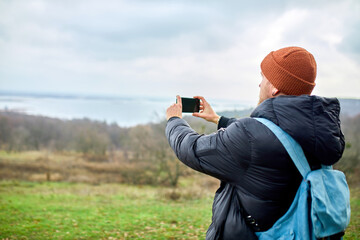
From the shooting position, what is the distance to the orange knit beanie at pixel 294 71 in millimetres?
1591

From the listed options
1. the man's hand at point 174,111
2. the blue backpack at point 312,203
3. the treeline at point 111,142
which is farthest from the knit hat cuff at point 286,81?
the treeline at point 111,142

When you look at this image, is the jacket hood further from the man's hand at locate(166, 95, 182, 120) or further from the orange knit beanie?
the man's hand at locate(166, 95, 182, 120)

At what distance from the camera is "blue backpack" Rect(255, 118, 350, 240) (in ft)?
4.57

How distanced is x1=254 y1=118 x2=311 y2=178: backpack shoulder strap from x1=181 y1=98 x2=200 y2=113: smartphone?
2.77ft

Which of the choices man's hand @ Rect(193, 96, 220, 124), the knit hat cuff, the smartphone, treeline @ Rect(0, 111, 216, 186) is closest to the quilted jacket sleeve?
the knit hat cuff

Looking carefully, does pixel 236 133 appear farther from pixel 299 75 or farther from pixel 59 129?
pixel 59 129

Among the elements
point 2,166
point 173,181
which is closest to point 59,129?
point 2,166

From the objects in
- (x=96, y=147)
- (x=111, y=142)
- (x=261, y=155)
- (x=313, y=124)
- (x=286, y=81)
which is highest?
(x=286, y=81)

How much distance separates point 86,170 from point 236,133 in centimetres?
3476

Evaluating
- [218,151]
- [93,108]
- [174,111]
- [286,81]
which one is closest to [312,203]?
[218,151]

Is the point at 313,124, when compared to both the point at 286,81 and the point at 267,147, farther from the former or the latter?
the point at 286,81

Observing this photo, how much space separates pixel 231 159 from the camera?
1.50m

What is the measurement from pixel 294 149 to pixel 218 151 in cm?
38

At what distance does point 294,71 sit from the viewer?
5.24ft
